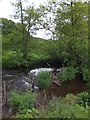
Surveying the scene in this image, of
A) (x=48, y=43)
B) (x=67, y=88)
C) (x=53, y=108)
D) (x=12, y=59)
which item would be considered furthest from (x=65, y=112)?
(x=12, y=59)

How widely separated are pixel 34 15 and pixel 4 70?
4.68m

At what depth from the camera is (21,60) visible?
956 inches

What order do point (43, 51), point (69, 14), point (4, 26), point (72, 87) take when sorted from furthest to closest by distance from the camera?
point (4, 26), point (43, 51), point (69, 14), point (72, 87)

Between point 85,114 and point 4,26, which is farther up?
point 4,26

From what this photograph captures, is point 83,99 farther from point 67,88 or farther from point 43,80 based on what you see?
point 67,88

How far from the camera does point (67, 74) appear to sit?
1811 centimetres

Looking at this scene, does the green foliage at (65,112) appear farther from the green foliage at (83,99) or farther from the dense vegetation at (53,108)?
the green foliage at (83,99)

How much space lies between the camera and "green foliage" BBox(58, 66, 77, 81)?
1743 centimetres

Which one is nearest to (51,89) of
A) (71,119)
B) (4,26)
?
(71,119)

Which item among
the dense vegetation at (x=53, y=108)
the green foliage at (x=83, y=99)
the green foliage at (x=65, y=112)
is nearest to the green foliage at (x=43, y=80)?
the dense vegetation at (x=53, y=108)

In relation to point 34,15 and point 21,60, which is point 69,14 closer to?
point 34,15

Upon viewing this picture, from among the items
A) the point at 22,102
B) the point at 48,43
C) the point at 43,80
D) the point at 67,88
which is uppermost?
the point at 48,43

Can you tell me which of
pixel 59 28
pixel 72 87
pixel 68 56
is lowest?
pixel 72 87

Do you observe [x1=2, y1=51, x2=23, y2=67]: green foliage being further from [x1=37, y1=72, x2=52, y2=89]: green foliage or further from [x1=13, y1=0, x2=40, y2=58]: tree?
[x1=37, y1=72, x2=52, y2=89]: green foliage
